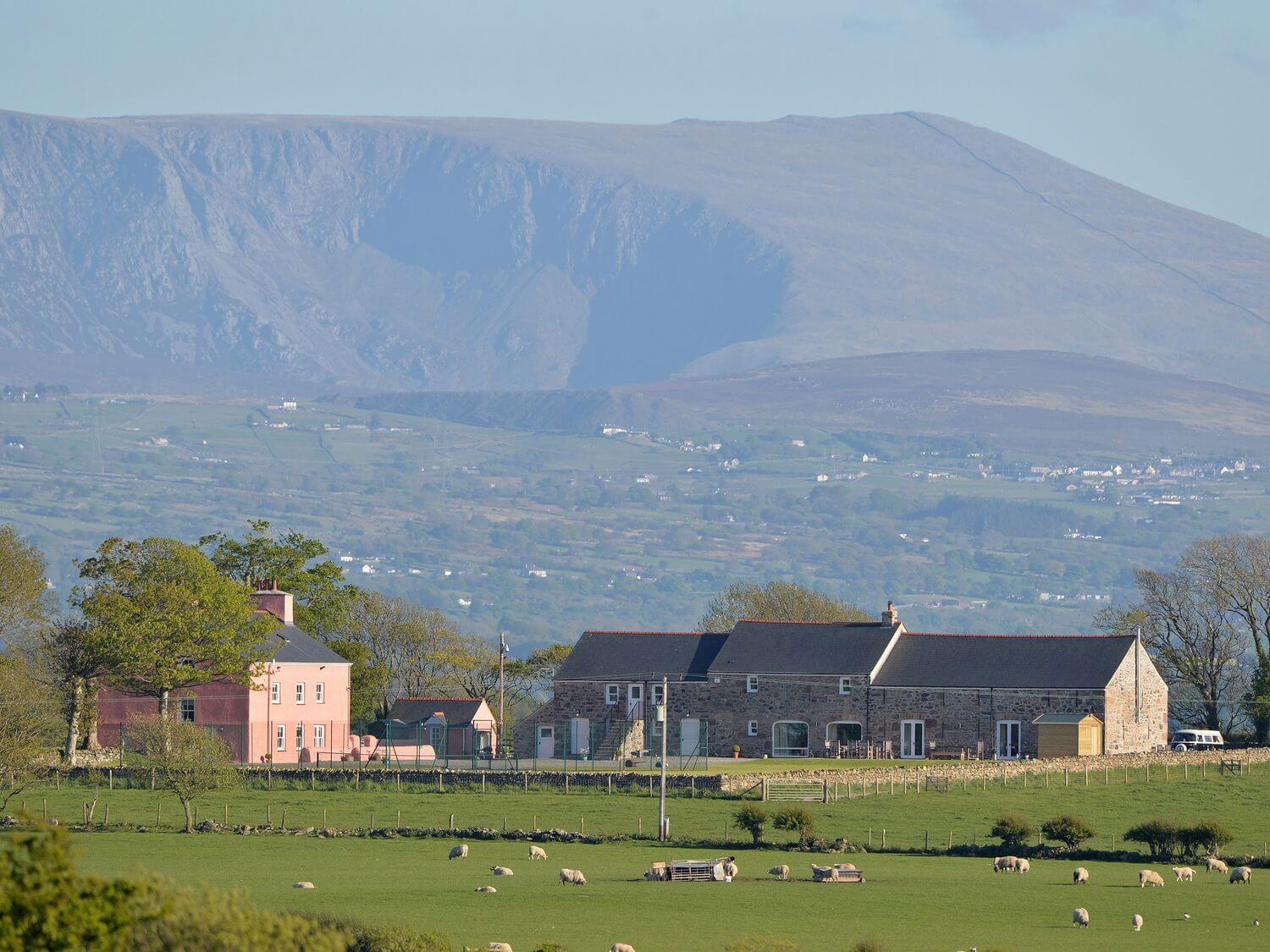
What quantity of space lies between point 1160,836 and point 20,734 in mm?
31302

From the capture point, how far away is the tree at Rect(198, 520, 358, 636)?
9156 cm

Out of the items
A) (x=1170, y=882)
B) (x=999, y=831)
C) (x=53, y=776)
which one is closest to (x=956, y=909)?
(x=1170, y=882)

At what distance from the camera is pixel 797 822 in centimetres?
5828

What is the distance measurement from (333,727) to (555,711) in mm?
8807

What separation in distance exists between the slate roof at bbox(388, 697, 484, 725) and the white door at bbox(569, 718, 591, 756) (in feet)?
27.5

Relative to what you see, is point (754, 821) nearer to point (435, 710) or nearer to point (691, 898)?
point (691, 898)

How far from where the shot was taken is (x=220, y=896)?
23.6 meters

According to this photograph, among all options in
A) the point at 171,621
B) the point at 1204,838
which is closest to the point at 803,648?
the point at 171,621

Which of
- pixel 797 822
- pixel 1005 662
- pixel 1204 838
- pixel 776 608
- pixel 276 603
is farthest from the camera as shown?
pixel 776 608

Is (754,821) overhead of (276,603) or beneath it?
beneath

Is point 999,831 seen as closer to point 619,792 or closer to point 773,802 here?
point 773,802

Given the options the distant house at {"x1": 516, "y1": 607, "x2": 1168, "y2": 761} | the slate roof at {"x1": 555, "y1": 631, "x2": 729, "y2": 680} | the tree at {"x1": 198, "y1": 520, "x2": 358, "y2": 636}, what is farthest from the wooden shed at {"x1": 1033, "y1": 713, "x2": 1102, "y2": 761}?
the tree at {"x1": 198, "y1": 520, "x2": 358, "y2": 636}

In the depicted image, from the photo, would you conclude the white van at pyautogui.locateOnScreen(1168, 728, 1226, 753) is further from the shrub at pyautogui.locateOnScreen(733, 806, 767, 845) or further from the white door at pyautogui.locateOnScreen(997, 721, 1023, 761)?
the shrub at pyautogui.locateOnScreen(733, 806, 767, 845)

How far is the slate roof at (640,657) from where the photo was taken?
85.0 meters
